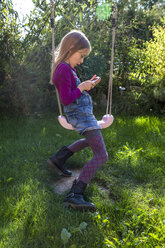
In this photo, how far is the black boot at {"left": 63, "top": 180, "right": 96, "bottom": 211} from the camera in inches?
87.1

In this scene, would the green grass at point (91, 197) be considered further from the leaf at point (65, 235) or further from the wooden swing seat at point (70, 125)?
the wooden swing seat at point (70, 125)

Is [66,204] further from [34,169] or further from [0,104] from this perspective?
[0,104]

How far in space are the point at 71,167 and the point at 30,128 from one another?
1.69 meters

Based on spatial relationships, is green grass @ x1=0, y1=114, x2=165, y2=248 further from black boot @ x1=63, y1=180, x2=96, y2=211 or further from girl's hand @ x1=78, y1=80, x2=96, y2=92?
girl's hand @ x1=78, y1=80, x2=96, y2=92

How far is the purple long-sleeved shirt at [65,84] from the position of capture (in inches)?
84.7

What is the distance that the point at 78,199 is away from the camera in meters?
2.26

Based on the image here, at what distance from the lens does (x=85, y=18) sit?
5.07 m

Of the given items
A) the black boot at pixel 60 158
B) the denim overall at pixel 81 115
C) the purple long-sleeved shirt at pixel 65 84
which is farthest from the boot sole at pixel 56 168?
the purple long-sleeved shirt at pixel 65 84

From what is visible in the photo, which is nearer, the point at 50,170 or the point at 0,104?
the point at 50,170

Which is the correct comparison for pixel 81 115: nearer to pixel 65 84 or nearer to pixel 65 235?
pixel 65 84

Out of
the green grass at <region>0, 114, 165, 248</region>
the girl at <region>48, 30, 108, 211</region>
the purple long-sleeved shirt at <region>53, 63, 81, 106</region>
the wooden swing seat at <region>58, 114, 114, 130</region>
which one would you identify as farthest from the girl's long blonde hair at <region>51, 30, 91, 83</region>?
the green grass at <region>0, 114, 165, 248</region>

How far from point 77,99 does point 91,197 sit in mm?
949

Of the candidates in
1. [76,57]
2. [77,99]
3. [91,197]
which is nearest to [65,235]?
[91,197]

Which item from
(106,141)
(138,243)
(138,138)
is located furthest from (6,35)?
(138,243)
